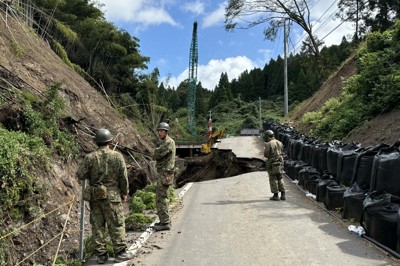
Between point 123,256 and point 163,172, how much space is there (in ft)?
A: 7.19

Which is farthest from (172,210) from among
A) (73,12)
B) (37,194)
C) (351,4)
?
(351,4)

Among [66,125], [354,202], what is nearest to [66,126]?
[66,125]

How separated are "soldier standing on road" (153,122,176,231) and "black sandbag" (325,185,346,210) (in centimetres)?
342

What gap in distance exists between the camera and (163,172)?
741cm

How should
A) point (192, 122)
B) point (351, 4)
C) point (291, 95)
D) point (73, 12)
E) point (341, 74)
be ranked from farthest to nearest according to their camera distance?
A: point (291, 95)
point (192, 122)
point (351, 4)
point (73, 12)
point (341, 74)

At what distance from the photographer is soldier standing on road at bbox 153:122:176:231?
7.25m

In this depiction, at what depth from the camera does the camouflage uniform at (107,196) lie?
5523 millimetres

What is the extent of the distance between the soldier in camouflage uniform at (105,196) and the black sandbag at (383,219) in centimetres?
373

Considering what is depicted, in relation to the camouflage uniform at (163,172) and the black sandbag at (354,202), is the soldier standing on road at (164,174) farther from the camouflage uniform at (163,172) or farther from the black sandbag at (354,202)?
the black sandbag at (354,202)

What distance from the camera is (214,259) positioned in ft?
17.9

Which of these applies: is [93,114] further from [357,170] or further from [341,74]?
[341,74]

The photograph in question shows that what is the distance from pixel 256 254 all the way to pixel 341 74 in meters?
25.5

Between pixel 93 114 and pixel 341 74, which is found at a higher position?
pixel 341 74

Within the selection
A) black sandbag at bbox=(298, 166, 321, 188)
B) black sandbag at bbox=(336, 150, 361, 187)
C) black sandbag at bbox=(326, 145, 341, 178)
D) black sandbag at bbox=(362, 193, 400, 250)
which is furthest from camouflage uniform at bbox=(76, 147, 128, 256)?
black sandbag at bbox=(298, 166, 321, 188)
